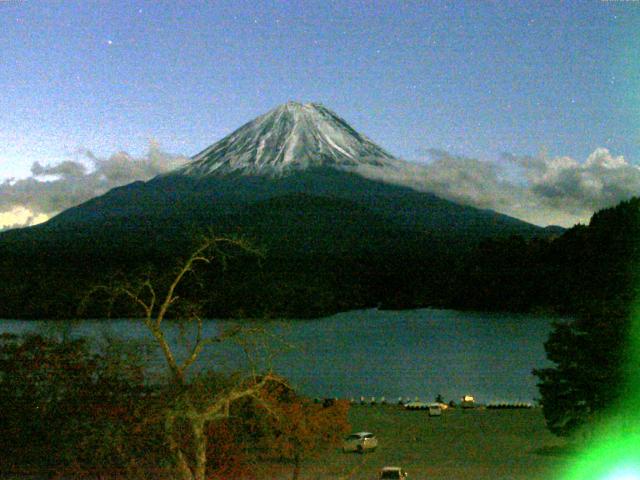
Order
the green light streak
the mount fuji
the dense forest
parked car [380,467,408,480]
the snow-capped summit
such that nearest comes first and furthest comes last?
parked car [380,467,408,480] < the green light streak < the dense forest < the mount fuji < the snow-capped summit

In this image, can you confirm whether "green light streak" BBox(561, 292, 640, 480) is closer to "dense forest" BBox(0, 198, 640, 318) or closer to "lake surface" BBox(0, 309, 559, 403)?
"lake surface" BBox(0, 309, 559, 403)

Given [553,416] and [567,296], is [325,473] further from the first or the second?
[567,296]

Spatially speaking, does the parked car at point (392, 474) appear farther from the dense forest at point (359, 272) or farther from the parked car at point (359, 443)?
the dense forest at point (359, 272)

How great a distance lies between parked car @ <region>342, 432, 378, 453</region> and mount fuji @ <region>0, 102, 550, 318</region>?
33.5 metres

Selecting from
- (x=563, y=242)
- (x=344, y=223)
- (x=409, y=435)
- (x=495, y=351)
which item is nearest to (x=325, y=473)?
(x=409, y=435)

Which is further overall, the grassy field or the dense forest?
the dense forest

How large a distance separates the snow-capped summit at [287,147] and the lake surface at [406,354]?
30942 millimetres

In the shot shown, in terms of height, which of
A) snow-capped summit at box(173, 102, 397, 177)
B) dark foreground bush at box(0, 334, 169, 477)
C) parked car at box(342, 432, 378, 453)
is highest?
snow-capped summit at box(173, 102, 397, 177)

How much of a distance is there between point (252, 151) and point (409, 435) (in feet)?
261

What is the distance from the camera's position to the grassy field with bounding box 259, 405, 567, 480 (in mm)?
10898

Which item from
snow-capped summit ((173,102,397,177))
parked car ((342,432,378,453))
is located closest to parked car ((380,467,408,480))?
parked car ((342,432,378,453))

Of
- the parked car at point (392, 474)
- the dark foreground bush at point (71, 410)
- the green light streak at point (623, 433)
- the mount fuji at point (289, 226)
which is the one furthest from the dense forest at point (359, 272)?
the green light streak at point (623, 433)

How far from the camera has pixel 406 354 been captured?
44.6 metres

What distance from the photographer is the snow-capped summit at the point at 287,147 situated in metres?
88.8
